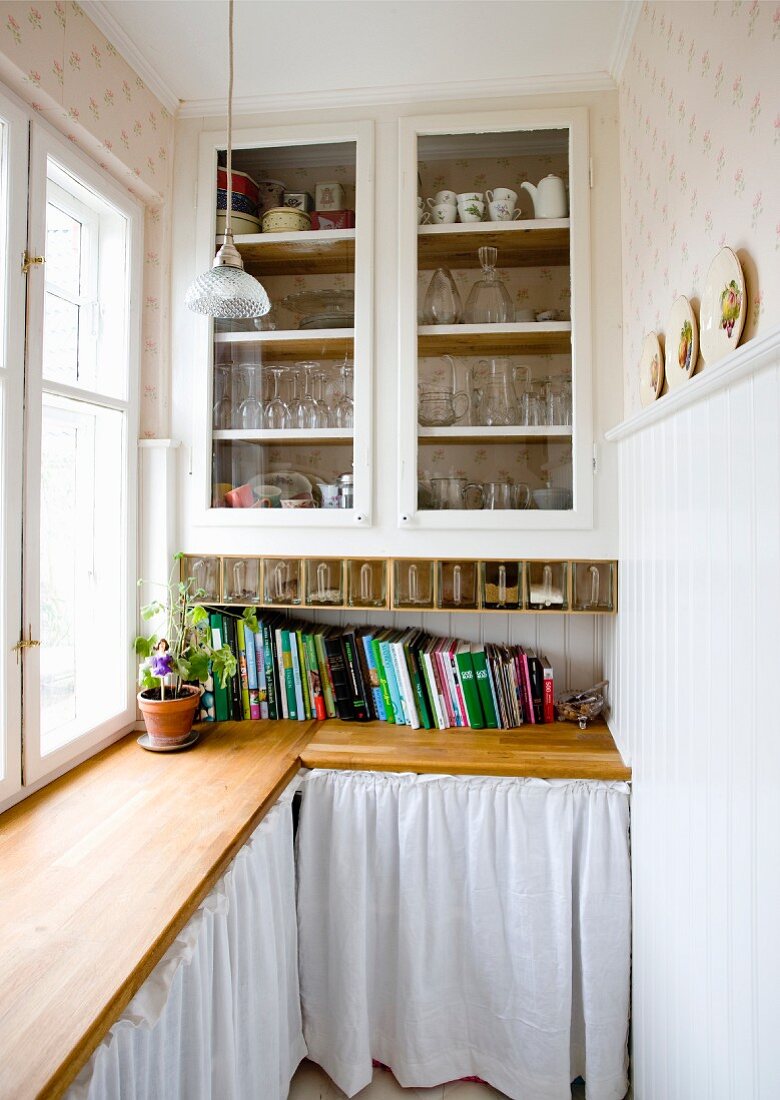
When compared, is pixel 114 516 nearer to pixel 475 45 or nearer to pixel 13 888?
pixel 13 888

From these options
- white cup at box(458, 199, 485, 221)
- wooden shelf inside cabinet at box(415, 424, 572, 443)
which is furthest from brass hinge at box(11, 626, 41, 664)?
white cup at box(458, 199, 485, 221)

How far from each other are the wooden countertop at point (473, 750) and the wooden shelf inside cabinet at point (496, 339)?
1.05 m

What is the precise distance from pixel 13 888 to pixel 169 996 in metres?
0.33

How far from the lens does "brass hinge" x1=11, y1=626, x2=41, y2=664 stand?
4.78ft

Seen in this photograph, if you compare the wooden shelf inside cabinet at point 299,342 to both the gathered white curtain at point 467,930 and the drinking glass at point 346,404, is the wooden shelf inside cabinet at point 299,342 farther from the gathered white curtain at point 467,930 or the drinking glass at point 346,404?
the gathered white curtain at point 467,930

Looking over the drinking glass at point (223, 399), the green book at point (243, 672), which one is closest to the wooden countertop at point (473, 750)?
the green book at point (243, 672)

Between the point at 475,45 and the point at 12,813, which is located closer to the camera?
the point at 12,813

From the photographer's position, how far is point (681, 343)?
50.3 inches

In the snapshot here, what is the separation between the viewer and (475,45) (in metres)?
1.73

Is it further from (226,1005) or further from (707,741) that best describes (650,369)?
(226,1005)

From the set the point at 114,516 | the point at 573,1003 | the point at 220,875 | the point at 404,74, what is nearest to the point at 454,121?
the point at 404,74

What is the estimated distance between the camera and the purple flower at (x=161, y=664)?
1.77 m

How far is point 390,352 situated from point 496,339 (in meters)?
0.29

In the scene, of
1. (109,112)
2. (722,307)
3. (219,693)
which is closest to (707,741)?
(722,307)
